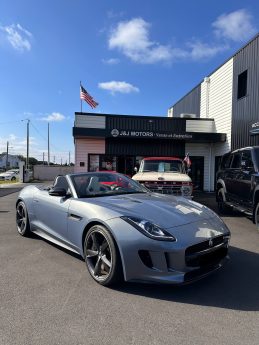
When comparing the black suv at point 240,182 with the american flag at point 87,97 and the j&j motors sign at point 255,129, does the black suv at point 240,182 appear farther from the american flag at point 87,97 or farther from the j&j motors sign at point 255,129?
the american flag at point 87,97

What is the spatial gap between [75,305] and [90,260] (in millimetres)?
846

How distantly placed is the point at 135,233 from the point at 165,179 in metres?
6.47

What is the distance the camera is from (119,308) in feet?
11.8

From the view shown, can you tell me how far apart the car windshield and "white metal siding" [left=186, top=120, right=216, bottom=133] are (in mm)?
14954

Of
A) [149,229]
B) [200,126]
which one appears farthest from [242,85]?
[149,229]

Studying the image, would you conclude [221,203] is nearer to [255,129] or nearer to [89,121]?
[255,129]

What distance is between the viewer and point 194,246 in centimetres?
389

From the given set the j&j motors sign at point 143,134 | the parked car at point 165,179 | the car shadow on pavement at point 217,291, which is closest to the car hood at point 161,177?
the parked car at point 165,179

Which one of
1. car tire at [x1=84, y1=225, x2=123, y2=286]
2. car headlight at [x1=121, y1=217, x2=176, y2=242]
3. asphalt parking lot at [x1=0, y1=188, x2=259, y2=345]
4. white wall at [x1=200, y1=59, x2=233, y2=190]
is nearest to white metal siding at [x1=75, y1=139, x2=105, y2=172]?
white wall at [x1=200, y1=59, x2=233, y2=190]

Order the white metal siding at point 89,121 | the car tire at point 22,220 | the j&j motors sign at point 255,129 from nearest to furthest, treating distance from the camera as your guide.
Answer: the car tire at point 22,220 → the j&j motors sign at point 255,129 → the white metal siding at point 89,121

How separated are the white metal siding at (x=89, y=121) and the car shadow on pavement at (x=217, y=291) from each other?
15.0 m

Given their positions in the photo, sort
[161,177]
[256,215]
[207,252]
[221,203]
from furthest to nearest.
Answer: [221,203]
[161,177]
[256,215]
[207,252]

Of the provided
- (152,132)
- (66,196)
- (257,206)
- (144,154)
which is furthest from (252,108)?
(66,196)

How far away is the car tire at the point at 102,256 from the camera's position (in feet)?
13.2
